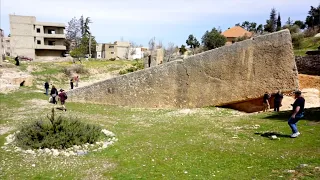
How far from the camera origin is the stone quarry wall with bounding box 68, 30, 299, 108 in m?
17.9

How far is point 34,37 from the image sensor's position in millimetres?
64812

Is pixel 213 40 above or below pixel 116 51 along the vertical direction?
above

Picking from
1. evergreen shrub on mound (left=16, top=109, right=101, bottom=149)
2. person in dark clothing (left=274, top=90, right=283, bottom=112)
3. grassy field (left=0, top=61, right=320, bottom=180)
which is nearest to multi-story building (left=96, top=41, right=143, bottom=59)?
person in dark clothing (left=274, top=90, right=283, bottom=112)

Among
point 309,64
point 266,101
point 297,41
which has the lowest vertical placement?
Answer: point 266,101

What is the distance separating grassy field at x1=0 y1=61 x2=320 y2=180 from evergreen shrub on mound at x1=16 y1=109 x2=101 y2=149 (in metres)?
0.78

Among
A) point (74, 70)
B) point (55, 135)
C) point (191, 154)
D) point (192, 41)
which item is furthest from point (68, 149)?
point (192, 41)

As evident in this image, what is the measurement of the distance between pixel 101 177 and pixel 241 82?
42.3ft

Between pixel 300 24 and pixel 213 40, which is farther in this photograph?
pixel 300 24

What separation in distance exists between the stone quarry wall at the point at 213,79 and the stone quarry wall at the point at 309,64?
25.0m

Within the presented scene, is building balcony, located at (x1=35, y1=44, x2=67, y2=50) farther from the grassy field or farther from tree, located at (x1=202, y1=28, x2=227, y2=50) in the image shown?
the grassy field

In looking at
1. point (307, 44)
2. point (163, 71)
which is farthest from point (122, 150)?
point (307, 44)

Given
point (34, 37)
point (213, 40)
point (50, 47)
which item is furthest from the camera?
point (213, 40)

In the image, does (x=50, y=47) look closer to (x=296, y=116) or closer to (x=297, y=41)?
(x=297, y=41)

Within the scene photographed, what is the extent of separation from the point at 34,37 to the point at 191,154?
209ft
